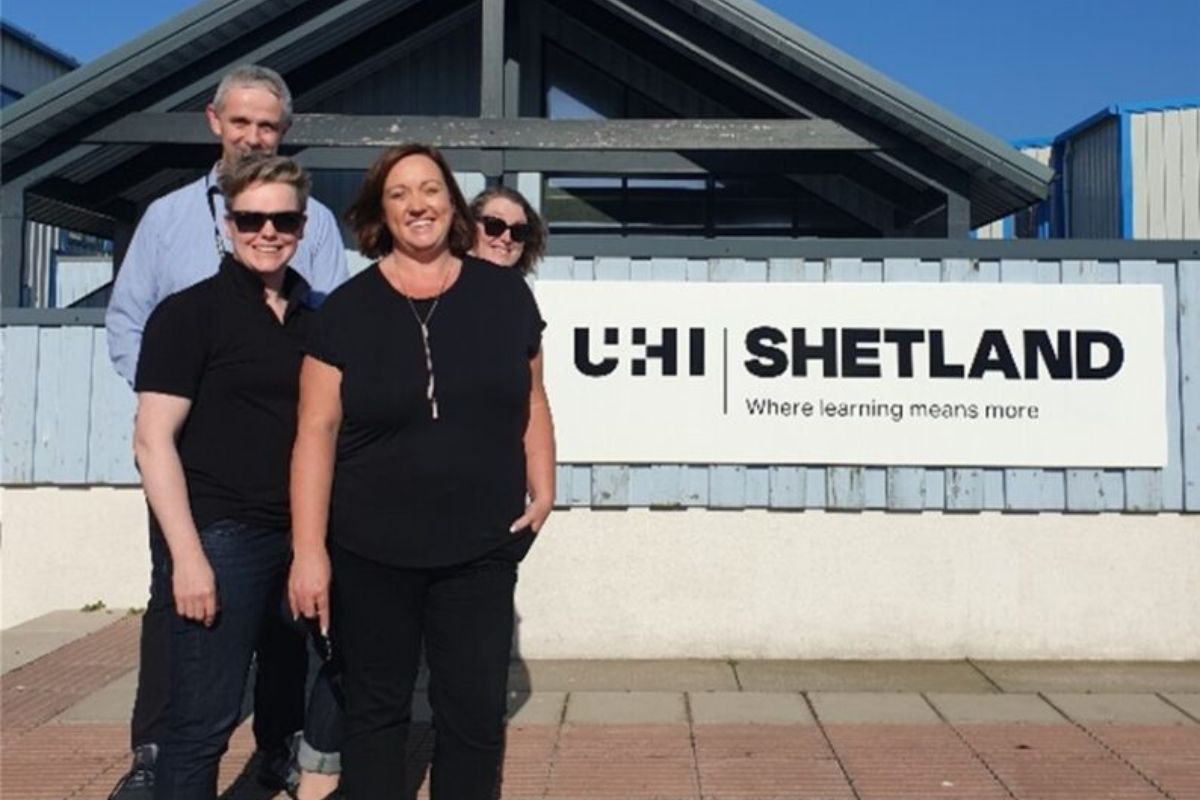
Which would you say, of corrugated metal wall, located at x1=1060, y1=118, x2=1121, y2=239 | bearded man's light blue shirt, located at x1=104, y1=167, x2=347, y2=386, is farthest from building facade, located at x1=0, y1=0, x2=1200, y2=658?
corrugated metal wall, located at x1=1060, y1=118, x2=1121, y2=239

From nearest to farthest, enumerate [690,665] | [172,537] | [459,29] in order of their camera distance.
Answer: [172,537], [690,665], [459,29]

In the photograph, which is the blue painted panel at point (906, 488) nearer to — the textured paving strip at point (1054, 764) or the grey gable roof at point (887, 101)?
the textured paving strip at point (1054, 764)

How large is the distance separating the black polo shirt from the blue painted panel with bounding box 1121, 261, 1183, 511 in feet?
15.4

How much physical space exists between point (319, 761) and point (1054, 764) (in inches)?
107

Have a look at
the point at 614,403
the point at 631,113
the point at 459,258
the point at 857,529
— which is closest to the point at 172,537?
the point at 459,258

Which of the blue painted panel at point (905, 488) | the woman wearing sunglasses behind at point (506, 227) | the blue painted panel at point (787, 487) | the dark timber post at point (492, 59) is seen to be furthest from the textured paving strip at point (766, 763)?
the dark timber post at point (492, 59)

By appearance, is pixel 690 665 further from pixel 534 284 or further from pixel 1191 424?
pixel 1191 424

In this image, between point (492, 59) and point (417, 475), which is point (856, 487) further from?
point (492, 59)

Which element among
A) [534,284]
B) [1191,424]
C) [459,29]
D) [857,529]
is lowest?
[857,529]

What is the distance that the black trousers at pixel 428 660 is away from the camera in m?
2.79

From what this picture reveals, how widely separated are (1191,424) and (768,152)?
3.96 m

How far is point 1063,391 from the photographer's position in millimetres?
5930

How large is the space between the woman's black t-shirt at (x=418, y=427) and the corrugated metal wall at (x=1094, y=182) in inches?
477

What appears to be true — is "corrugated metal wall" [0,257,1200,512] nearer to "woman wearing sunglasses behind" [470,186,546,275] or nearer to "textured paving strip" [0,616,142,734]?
"woman wearing sunglasses behind" [470,186,546,275]
